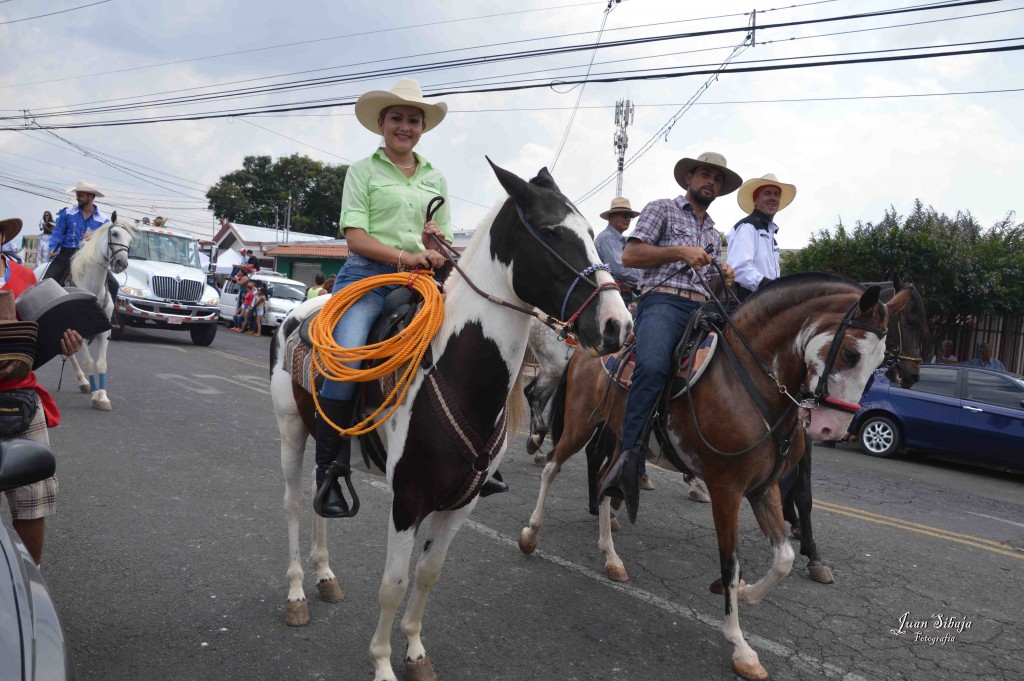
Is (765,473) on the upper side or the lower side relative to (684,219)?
lower

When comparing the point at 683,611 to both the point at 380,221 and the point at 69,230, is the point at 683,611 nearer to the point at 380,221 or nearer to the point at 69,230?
the point at 380,221

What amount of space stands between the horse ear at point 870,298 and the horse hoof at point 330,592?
11.3 ft

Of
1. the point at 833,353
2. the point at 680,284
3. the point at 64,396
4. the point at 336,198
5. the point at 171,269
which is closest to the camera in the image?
the point at 833,353

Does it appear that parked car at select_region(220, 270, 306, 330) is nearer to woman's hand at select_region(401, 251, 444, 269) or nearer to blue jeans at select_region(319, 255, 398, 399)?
blue jeans at select_region(319, 255, 398, 399)

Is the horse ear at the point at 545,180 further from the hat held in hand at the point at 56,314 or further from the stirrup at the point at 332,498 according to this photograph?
the hat held in hand at the point at 56,314

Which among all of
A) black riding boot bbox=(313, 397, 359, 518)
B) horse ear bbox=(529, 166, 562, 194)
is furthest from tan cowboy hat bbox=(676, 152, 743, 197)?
black riding boot bbox=(313, 397, 359, 518)

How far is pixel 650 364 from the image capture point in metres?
4.60

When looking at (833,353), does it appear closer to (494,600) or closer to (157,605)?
(494,600)

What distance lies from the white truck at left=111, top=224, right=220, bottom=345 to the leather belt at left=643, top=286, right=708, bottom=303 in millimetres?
15465

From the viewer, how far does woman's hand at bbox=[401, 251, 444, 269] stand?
3471mm

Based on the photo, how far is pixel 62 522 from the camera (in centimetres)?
516

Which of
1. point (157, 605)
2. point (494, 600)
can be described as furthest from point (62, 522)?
point (494, 600)

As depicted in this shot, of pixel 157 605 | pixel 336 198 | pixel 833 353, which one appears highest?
pixel 336 198

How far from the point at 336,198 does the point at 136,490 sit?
50.5 meters
